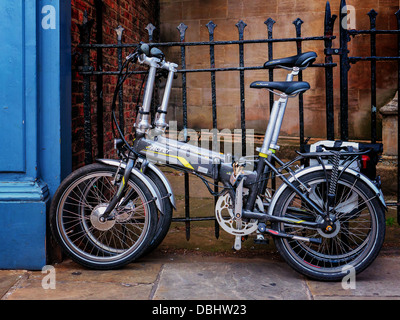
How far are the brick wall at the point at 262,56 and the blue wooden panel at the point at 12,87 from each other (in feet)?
16.5

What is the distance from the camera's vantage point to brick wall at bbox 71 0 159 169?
366cm

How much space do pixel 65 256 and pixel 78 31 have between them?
68.6 inches

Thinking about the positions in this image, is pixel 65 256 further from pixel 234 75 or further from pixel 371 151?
pixel 234 75

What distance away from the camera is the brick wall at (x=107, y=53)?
366 cm

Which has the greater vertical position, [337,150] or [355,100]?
[355,100]

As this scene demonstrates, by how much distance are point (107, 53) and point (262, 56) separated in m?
3.67

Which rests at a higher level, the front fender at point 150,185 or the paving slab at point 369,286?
the front fender at point 150,185

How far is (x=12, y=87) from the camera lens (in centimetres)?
322

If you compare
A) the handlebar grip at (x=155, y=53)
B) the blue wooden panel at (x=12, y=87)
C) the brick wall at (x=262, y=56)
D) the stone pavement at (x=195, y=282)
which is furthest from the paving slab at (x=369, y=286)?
the brick wall at (x=262, y=56)

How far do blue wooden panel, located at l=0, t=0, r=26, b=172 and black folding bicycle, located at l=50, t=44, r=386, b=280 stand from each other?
17.2 inches

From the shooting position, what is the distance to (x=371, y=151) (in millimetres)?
3076

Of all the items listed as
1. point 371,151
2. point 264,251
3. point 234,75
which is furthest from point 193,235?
point 234,75

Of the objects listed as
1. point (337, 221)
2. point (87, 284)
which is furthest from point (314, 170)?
point (87, 284)

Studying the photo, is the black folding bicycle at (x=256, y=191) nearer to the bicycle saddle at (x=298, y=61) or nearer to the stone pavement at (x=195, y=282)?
the bicycle saddle at (x=298, y=61)
